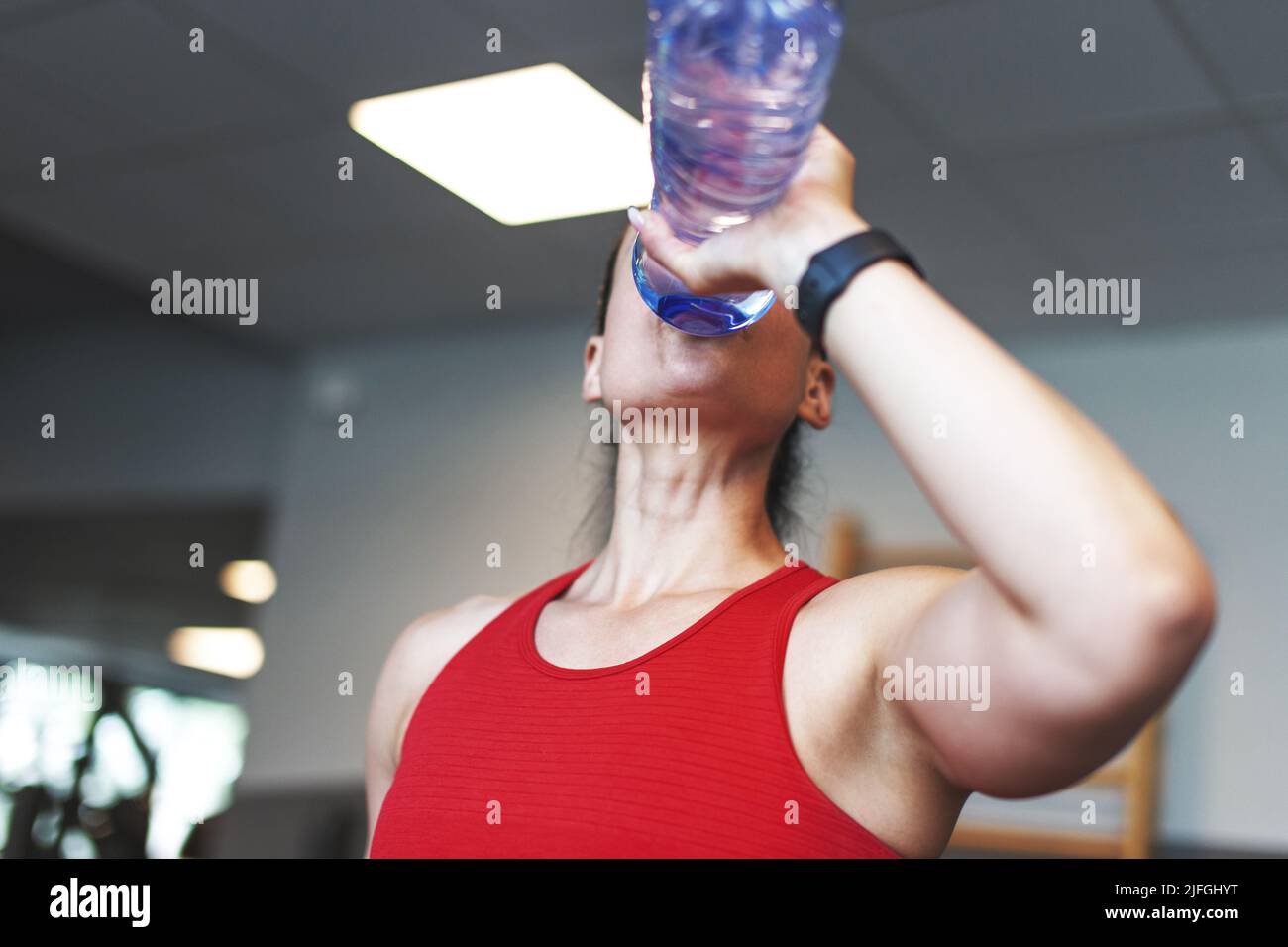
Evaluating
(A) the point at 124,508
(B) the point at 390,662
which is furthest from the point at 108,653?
(B) the point at 390,662

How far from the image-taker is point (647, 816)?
75 cm

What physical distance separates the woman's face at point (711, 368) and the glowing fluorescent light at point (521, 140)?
116 centimetres

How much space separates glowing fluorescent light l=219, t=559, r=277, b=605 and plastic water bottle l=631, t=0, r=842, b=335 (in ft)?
10.3

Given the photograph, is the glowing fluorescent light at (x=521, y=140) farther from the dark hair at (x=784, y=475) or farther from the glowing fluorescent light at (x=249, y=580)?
the glowing fluorescent light at (x=249, y=580)

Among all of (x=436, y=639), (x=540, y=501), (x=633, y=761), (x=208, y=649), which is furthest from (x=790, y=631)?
(x=208, y=649)

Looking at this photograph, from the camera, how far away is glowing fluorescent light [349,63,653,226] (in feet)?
7.20

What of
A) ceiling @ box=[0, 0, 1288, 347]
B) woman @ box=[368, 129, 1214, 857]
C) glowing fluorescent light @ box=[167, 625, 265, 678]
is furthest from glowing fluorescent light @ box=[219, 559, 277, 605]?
woman @ box=[368, 129, 1214, 857]

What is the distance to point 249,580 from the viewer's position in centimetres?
419

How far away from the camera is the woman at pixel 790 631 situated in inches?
21.5

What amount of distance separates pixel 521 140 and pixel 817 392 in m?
1.45

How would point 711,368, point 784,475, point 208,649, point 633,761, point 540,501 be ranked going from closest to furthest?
point 633,761, point 711,368, point 784,475, point 540,501, point 208,649

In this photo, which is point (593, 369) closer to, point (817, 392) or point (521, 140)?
point (817, 392)

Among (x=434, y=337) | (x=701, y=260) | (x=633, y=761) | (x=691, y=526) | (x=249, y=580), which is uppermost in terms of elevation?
(x=434, y=337)

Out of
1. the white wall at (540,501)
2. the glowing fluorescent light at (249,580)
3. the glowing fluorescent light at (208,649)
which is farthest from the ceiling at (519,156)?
the glowing fluorescent light at (208,649)
